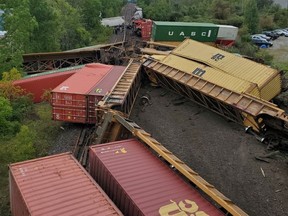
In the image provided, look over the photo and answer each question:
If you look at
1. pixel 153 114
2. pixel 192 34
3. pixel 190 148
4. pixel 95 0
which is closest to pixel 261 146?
pixel 190 148

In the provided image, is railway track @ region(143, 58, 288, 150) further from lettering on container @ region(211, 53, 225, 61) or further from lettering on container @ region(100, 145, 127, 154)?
lettering on container @ region(100, 145, 127, 154)

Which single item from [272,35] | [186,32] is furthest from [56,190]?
[272,35]

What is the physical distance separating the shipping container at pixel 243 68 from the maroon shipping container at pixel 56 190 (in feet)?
35.2

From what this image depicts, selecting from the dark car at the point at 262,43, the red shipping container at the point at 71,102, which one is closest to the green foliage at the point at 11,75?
the red shipping container at the point at 71,102

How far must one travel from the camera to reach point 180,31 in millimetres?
33719

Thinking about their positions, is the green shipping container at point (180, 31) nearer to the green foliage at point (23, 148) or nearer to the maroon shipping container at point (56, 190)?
the green foliage at point (23, 148)

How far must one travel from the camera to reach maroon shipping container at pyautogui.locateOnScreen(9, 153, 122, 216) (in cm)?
802

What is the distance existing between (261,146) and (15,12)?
17.8m

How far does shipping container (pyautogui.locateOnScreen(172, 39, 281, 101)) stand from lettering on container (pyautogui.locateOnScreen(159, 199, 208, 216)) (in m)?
9.69

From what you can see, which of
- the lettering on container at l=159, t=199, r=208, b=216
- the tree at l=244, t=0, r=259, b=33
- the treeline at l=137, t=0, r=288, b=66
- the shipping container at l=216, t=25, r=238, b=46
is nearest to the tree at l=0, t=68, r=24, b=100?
the lettering on container at l=159, t=199, r=208, b=216

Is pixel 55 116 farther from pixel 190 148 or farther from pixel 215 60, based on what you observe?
pixel 215 60

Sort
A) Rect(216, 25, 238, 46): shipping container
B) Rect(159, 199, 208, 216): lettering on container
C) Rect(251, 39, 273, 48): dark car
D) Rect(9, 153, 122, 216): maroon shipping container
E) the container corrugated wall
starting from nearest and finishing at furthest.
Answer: Rect(9, 153, 122, 216): maroon shipping container < Rect(159, 199, 208, 216): lettering on container < the container corrugated wall < Rect(216, 25, 238, 46): shipping container < Rect(251, 39, 273, 48): dark car

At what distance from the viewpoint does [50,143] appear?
54.4ft

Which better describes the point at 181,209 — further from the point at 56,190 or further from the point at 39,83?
the point at 39,83
